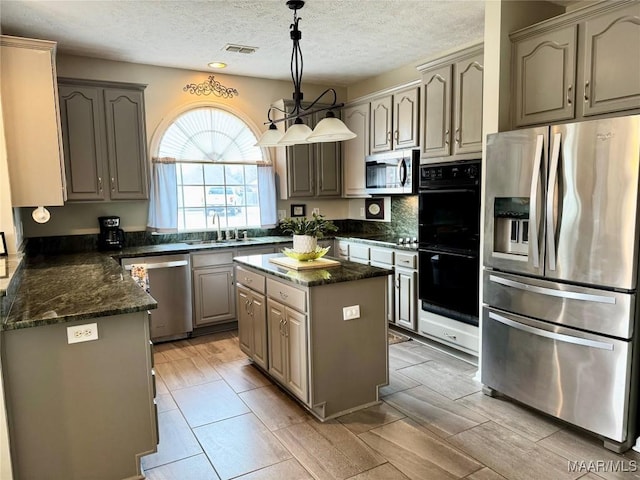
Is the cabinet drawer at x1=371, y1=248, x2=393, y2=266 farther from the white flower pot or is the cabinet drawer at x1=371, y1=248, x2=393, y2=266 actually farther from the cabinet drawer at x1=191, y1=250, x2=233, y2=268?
the cabinet drawer at x1=191, y1=250, x2=233, y2=268

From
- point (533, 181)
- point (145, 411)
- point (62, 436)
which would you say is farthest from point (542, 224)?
point (62, 436)

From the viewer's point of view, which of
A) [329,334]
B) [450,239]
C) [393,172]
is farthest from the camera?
[393,172]

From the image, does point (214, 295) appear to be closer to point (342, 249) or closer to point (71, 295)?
point (342, 249)

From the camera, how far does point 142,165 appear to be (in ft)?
14.3

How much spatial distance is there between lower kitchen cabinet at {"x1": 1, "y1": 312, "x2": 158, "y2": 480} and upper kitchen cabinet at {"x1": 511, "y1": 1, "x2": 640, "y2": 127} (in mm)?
2782

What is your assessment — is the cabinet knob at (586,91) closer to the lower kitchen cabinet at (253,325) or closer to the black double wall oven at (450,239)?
the black double wall oven at (450,239)

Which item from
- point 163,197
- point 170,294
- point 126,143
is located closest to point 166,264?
point 170,294

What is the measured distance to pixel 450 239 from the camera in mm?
3676

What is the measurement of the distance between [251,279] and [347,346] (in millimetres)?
1006

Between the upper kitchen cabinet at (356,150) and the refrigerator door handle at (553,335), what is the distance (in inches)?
97.3

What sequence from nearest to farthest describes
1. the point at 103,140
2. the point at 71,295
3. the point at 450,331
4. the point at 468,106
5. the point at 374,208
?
the point at 71,295 → the point at 468,106 → the point at 450,331 → the point at 103,140 → the point at 374,208

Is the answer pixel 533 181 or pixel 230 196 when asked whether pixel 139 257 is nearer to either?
pixel 230 196

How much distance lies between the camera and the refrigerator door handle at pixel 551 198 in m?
2.52

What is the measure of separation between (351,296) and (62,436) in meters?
1.71
